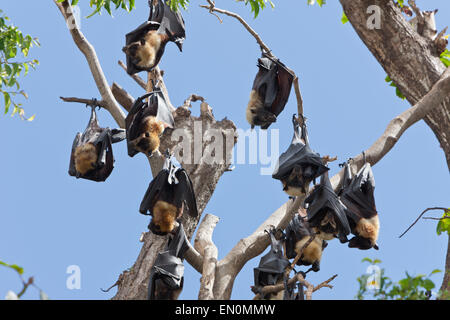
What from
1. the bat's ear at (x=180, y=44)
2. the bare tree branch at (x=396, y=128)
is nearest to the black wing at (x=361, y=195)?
the bare tree branch at (x=396, y=128)

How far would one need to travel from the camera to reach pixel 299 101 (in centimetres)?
613

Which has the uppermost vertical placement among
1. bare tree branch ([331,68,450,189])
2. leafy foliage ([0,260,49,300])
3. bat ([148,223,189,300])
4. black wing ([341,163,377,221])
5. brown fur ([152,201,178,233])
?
bare tree branch ([331,68,450,189])

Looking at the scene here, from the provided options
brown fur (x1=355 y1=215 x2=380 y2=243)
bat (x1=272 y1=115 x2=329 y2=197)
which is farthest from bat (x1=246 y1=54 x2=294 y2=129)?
brown fur (x1=355 y1=215 x2=380 y2=243)

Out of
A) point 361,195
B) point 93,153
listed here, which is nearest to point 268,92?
point 361,195

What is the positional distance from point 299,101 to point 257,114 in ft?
2.74

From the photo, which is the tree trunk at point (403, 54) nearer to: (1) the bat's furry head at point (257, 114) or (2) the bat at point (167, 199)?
(1) the bat's furry head at point (257, 114)

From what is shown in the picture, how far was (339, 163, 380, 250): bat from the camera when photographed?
19.2 ft

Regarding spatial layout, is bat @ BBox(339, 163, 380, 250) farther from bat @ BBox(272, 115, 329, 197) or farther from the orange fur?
the orange fur

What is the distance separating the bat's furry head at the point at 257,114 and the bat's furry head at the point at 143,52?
1233 millimetres

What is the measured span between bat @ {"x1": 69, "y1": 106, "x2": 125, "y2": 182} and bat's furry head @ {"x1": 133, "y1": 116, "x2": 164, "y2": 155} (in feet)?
2.45

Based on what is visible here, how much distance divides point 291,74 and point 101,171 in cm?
244

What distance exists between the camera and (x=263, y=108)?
6.86 meters
